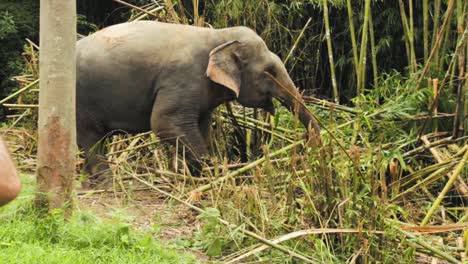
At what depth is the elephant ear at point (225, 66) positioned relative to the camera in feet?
22.2

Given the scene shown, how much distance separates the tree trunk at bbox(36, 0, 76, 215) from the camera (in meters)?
4.62

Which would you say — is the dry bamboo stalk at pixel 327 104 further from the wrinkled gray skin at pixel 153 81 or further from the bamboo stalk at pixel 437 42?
the bamboo stalk at pixel 437 42

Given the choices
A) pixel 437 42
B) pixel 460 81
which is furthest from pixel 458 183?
pixel 437 42

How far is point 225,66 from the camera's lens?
6836mm

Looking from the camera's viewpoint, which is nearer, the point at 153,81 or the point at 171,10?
the point at 153,81

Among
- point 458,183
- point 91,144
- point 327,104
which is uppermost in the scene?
point 327,104

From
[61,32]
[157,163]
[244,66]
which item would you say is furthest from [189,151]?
[61,32]

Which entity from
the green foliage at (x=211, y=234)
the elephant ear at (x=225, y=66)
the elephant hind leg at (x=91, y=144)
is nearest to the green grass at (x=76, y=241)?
the green foliage at (x=211, y=234)

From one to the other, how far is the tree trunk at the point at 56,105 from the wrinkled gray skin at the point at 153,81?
180 cm

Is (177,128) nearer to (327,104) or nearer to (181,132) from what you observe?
(181,132)

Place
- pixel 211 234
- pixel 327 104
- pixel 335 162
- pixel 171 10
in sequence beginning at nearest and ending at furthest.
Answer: pixel 211 234 → pixel 335 162 → pixel 327 104 → pixel 171 10

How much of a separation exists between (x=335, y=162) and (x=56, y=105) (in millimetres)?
1608

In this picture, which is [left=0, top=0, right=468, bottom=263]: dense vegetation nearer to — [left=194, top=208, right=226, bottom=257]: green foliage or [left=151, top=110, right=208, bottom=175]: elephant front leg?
[left=194, top=208, right=226, bottom=257]: green foliage

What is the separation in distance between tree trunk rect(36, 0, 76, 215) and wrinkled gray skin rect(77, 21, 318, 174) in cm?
180
